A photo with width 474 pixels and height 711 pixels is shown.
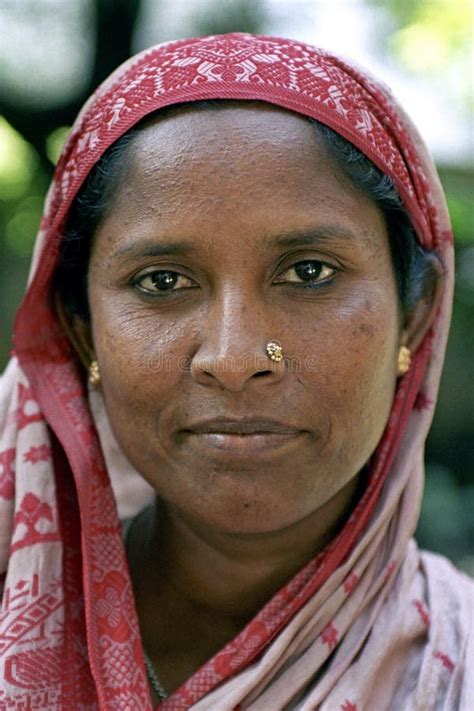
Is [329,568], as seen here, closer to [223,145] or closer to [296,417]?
[296,417]

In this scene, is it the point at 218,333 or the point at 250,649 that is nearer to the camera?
the point at 218,333

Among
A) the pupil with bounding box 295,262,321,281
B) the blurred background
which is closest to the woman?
the pupil with bounding box 295,262,321,281

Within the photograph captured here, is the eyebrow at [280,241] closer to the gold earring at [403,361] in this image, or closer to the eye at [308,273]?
the eye at [308,273]

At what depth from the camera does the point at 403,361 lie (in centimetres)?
207

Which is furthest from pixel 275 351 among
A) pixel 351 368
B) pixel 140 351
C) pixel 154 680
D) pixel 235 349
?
pixel 154 680

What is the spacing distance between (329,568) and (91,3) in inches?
148

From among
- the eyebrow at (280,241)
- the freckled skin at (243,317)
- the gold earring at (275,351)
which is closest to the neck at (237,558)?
the freckled skin at (243,317)

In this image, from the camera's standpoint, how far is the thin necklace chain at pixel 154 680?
2006 millimetres

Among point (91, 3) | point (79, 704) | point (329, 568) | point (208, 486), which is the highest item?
point (91, 3)

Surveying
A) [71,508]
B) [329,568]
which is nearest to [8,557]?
[71,508]

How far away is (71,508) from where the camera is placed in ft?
6.90

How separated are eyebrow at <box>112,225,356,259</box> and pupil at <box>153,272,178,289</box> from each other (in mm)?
61

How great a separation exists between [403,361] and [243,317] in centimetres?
50

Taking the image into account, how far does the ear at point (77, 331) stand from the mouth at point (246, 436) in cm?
50
